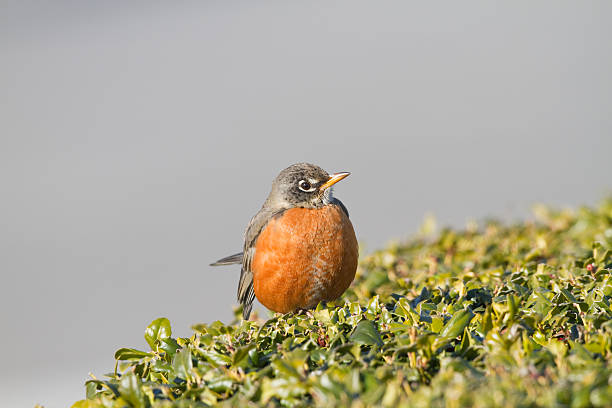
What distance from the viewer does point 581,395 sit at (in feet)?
7.20

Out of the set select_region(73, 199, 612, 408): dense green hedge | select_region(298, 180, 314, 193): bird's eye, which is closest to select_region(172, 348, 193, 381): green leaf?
select_region(73, 199, 612, 408): dense green hedge

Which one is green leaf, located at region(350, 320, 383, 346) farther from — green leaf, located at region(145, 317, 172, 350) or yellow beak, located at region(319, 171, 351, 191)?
yellow beak, located at region(319, 171, 351, 191)

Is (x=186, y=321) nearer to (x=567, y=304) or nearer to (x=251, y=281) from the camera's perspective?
(x=251, y=281)

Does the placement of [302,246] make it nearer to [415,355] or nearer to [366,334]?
[366,334]

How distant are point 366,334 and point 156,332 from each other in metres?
1.36

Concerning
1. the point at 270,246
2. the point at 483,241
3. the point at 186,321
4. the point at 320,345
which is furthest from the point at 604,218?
the point at 186,321

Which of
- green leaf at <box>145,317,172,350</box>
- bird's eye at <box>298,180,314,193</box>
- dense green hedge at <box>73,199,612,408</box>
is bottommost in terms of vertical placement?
dense green hedge at <box>73,199,612,408</box>

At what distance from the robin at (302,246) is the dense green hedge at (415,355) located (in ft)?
1.68

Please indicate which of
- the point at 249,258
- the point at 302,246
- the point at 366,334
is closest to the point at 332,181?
the point at 302,246

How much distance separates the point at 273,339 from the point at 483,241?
3826 mm

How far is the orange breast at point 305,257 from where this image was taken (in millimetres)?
4762

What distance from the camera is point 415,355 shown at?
9.93 ft

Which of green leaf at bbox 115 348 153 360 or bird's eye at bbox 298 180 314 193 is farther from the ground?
bird's eye at bbox 298 180 314 193

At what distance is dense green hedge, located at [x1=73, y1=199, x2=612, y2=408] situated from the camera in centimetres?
240
